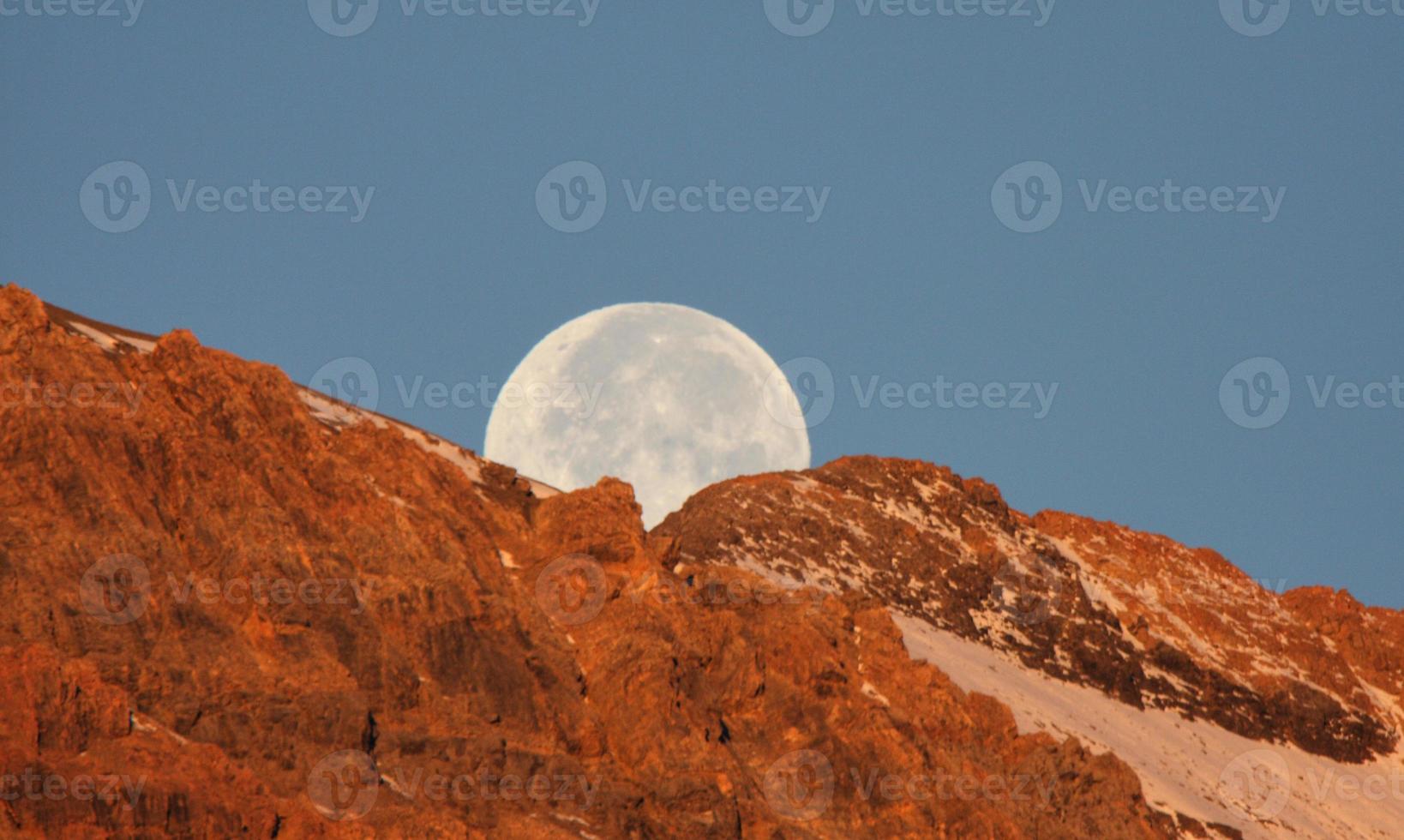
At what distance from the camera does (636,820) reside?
147 ft

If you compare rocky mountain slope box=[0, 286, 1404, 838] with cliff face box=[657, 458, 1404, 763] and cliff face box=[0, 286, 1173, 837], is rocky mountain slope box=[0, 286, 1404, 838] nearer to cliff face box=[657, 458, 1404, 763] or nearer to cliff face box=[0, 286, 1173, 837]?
cliff face box=[0, 286, 1173, 837]

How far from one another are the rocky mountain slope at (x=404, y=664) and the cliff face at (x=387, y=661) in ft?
0.29

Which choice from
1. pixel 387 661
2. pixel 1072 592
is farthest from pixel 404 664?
pixel 1072 592

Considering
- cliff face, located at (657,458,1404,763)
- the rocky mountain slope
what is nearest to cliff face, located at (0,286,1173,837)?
the rocky mountain slope

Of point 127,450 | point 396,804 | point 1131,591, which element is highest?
point 1131,591

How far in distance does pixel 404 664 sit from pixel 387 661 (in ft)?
1.59

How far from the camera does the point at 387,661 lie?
151 feet

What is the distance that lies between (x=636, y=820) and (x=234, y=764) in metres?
9.83

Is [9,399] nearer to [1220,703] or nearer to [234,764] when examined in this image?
[234,764]

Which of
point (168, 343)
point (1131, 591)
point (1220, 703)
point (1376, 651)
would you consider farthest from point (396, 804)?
point (1376, 651)

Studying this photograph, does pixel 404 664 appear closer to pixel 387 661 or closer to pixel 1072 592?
pixel 387 661

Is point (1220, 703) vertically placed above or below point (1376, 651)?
below

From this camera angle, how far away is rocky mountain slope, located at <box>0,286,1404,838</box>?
39.9m

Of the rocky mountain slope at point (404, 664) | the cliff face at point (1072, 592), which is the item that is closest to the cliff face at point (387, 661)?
the rocky mountain slope at point (404, 664)
